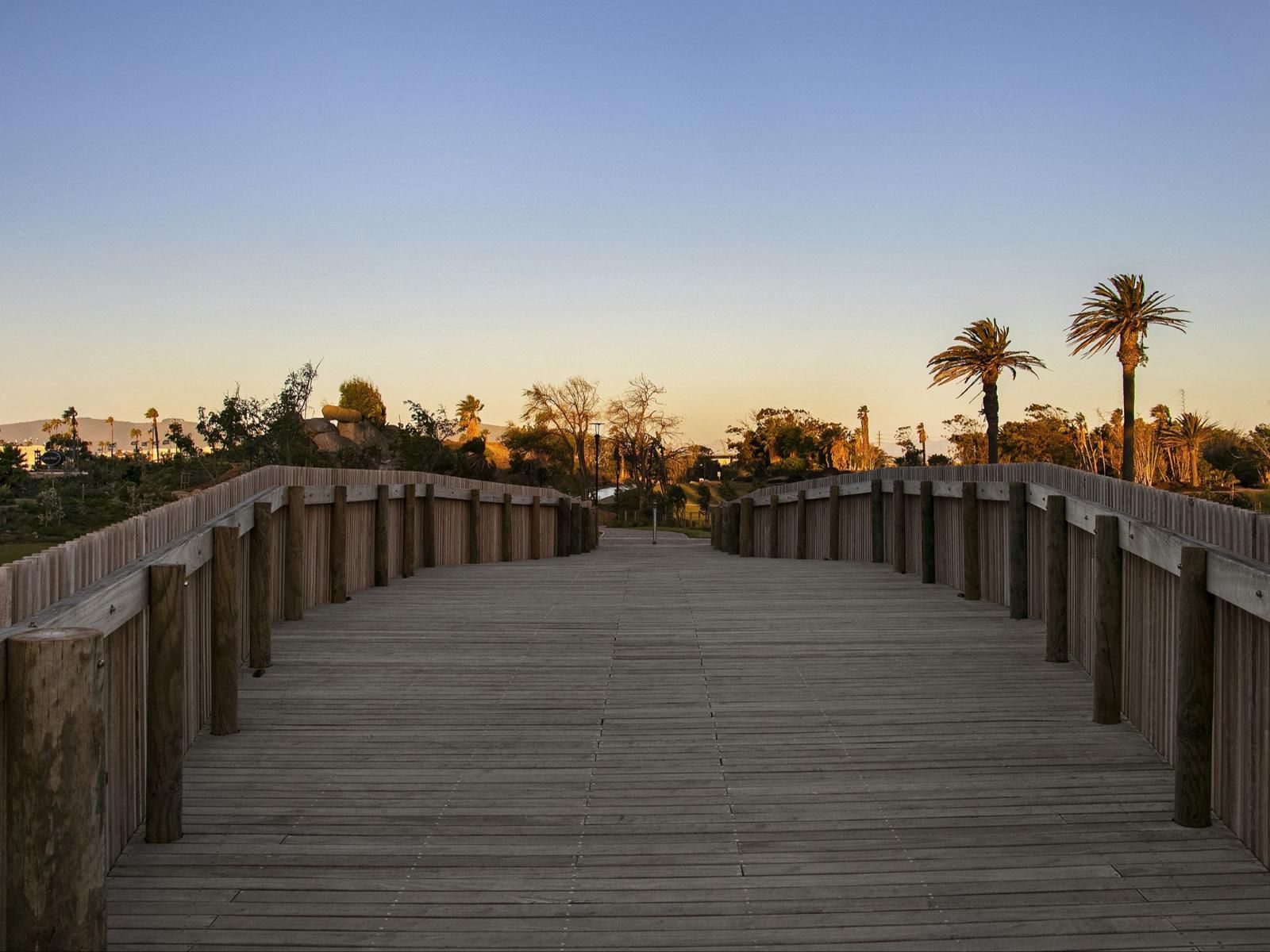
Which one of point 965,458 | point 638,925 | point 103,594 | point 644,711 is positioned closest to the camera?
point 638,925

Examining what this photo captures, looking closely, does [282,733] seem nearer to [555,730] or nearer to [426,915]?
[555,730]

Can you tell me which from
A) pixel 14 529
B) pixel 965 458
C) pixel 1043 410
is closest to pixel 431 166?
pixel 14 529

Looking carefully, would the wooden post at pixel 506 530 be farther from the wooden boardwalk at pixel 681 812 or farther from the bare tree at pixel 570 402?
the bare tree at pixel 570 402

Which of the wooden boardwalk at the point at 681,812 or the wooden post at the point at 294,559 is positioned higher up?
the wooden post at the point at 294,559

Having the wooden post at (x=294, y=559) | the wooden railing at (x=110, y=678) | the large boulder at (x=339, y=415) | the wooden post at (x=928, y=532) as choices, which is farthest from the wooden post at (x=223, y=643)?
the large boulder at (x=339, y=415)

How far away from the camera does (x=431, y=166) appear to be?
3297 centimetres

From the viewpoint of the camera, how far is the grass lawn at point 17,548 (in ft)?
80.4

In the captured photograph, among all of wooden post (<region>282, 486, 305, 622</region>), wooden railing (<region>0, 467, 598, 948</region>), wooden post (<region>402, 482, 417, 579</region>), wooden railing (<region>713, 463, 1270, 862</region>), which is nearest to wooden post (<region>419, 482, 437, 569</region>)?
wooden post (<region>402, 482, 417, 579</region>)

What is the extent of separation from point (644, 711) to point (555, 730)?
0.66 metres

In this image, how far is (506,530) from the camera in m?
19.5

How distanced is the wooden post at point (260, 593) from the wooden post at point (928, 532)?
25.0ft

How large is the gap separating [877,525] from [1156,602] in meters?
9.54

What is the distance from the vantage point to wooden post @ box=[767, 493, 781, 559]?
21.9m

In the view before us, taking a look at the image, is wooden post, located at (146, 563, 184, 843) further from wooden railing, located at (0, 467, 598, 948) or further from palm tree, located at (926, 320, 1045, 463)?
palm tree, located at (926, 320, 1045, 463)
